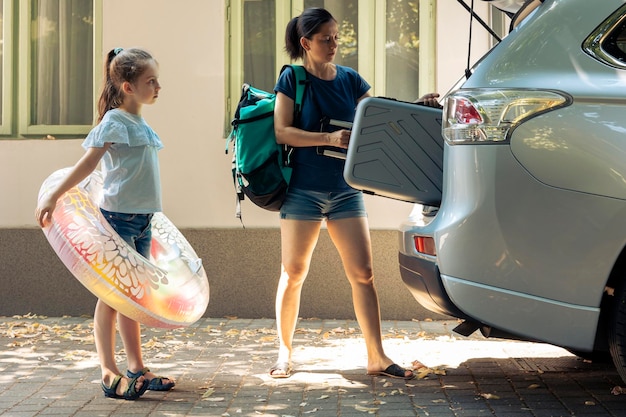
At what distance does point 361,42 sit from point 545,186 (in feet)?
14.2

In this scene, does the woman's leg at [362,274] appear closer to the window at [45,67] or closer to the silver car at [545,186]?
the silver car at [545,186]

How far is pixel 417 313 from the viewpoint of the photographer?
7.77m

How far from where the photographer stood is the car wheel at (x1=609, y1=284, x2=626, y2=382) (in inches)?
153

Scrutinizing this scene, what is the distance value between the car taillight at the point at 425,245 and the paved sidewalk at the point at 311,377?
813mm

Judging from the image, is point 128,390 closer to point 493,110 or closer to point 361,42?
point 493,110

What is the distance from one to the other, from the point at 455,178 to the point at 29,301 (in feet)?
16.5

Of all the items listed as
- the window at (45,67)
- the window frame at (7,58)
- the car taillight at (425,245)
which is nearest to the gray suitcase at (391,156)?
the car taillight at (425,245)

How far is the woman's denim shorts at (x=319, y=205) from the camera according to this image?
545 centimetres

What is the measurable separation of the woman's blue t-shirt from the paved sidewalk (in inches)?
44.3

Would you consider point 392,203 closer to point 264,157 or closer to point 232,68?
point 232,68

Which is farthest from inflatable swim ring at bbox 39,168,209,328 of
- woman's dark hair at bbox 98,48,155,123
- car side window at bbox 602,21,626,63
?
car side window at bbox 602,21,626,63

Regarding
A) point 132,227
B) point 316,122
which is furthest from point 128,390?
point 316,122

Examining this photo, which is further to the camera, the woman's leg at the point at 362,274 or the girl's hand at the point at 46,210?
the woman's leg at the point at 362,274

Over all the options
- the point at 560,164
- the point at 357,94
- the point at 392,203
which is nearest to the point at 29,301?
the point at 392,203
